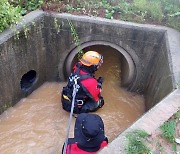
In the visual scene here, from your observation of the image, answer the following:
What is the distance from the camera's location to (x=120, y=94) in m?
7.15

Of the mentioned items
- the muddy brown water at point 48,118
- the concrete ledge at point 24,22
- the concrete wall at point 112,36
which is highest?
the concrete ledge at point 24,22

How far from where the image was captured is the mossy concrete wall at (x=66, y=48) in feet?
19.3

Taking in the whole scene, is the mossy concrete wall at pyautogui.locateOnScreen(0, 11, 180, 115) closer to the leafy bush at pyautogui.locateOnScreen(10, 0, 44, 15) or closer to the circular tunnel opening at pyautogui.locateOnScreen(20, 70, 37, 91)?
the circular tunnel opening at pyautogui.locateOnScreen(20, 70, 37, 91)

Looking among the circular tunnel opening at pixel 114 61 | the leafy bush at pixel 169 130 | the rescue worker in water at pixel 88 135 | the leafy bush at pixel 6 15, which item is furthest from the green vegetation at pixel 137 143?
the leafy bush at pixel 6 15

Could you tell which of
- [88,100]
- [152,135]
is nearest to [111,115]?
[88,100]

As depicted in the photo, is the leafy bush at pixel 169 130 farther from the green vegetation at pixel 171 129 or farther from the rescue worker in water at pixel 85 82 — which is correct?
the rescue worker in water at pixel 85 82

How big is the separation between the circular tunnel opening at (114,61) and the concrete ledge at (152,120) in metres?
2.46

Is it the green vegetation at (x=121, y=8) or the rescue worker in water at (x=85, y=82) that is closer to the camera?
the rescue worker in water at (x=85, y=82)

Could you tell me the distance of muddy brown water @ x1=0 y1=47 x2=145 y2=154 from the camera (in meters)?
5.66

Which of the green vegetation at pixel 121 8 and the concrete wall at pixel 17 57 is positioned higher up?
the green vegetation at pixel 121 8

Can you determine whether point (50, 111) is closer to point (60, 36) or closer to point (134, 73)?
point (60, 36)

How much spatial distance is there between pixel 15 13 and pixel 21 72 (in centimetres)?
130

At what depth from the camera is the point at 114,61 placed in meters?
8.41

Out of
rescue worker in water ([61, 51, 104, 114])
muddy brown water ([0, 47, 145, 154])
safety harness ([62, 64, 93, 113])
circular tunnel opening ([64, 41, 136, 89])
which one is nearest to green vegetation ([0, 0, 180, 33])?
circular tunnel opening ([64, 41, 136, 89])
